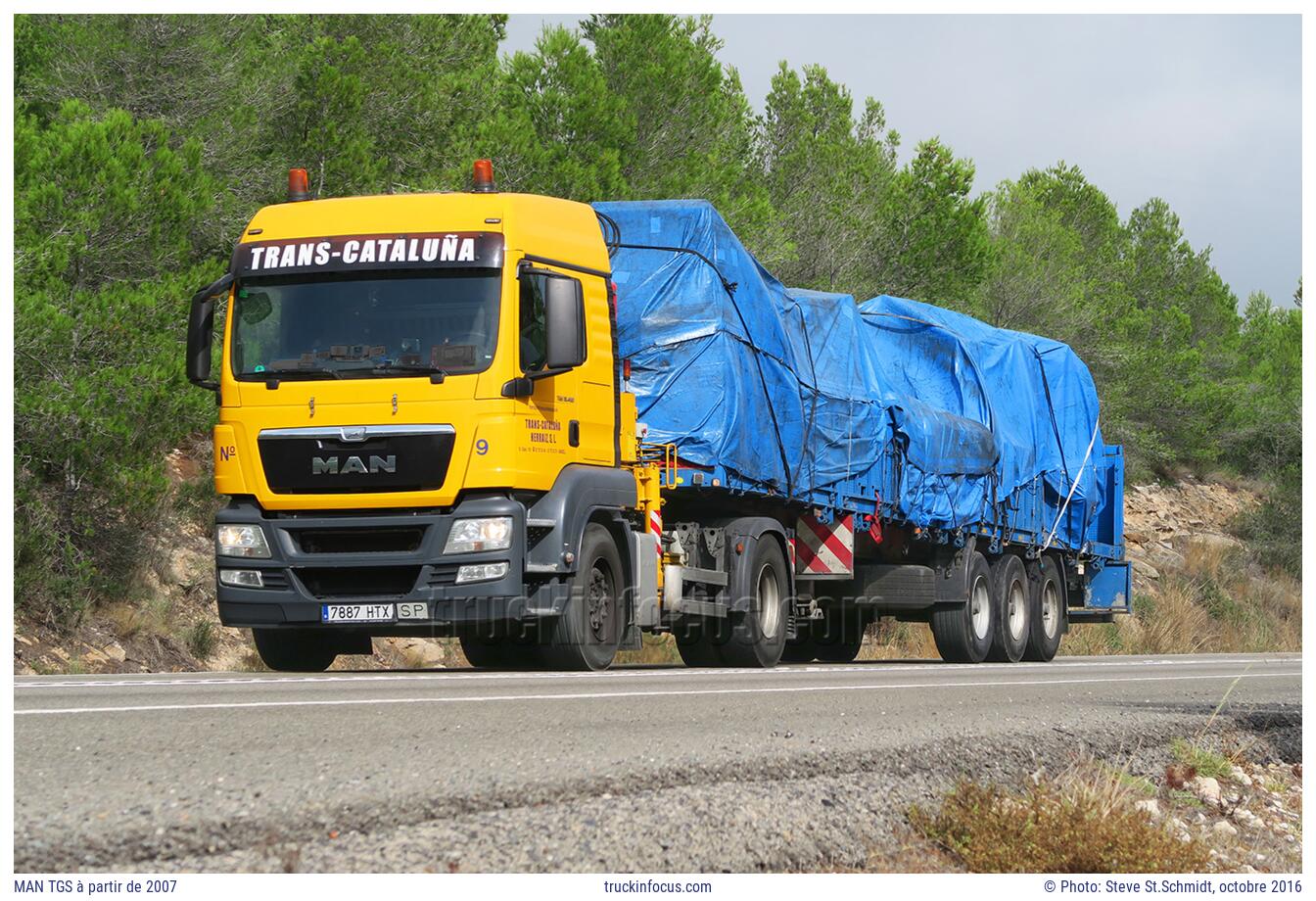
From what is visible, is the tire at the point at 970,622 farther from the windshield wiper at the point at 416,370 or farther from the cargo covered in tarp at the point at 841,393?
the windshield wiper at the point at 416,370

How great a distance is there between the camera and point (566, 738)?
673 centimetres

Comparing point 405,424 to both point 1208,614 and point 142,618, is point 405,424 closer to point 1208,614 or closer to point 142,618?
point 142,618

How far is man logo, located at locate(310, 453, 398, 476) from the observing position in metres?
11.2

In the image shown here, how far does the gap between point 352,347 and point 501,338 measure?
1004mm

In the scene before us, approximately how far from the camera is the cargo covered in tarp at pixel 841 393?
13.6 metres

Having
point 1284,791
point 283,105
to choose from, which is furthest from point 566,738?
point 283,105

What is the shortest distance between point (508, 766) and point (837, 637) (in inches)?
562

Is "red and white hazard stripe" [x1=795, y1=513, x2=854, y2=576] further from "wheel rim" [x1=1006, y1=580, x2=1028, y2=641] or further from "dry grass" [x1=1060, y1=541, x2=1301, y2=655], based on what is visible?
"dry grass" [x1=1060, y1=541, x2=1301, y2=655]

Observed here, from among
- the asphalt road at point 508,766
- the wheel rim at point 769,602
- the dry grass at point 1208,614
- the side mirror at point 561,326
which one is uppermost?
the side mirror at point 561,326

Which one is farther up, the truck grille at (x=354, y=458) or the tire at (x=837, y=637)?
the truck grille at (x=354, y=458)

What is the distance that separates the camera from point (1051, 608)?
2061 cm

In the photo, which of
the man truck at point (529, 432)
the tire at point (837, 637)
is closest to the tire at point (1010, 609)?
the tire at point (837, 637)

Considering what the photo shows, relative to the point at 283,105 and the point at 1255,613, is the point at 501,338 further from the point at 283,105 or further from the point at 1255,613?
the point at 1255,613

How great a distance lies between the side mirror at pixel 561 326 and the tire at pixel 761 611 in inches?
129
